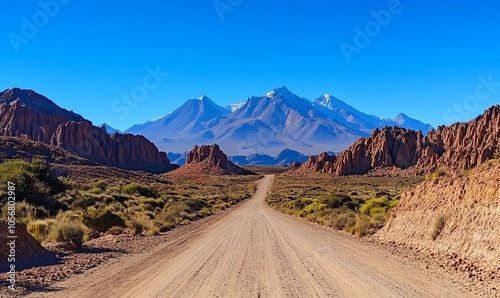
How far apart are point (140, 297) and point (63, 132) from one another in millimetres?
152398

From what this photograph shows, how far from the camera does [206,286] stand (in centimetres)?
1102

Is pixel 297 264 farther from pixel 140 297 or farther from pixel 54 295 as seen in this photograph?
pixel 54 295

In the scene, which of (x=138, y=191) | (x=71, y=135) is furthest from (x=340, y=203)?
(x=71, y=135)

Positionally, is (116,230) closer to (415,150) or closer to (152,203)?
(152,203)

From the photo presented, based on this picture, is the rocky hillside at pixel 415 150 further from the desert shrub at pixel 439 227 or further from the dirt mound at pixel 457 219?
the desert shrub at pixel 439 227

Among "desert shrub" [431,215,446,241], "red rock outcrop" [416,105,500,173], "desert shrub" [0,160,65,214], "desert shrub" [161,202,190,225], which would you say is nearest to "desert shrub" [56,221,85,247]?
"desert shrub" [0,160,65,214]

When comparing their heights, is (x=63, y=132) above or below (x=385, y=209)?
above

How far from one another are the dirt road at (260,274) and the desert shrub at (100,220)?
5.63 meters

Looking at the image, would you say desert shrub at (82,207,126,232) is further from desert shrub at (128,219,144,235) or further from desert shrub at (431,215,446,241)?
desert shrub at (431,215,446,241)

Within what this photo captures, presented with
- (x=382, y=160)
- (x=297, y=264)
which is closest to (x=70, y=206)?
(x=297, y=264)

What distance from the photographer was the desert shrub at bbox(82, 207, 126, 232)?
23078 mm

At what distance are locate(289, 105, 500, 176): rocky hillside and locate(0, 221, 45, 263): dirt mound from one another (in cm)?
10048

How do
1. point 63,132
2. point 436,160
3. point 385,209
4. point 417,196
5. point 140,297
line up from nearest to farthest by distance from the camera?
point 140,297 < point 417,196 < point 385,209 < point 436,160 < point 63,132

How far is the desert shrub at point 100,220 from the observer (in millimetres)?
23078
